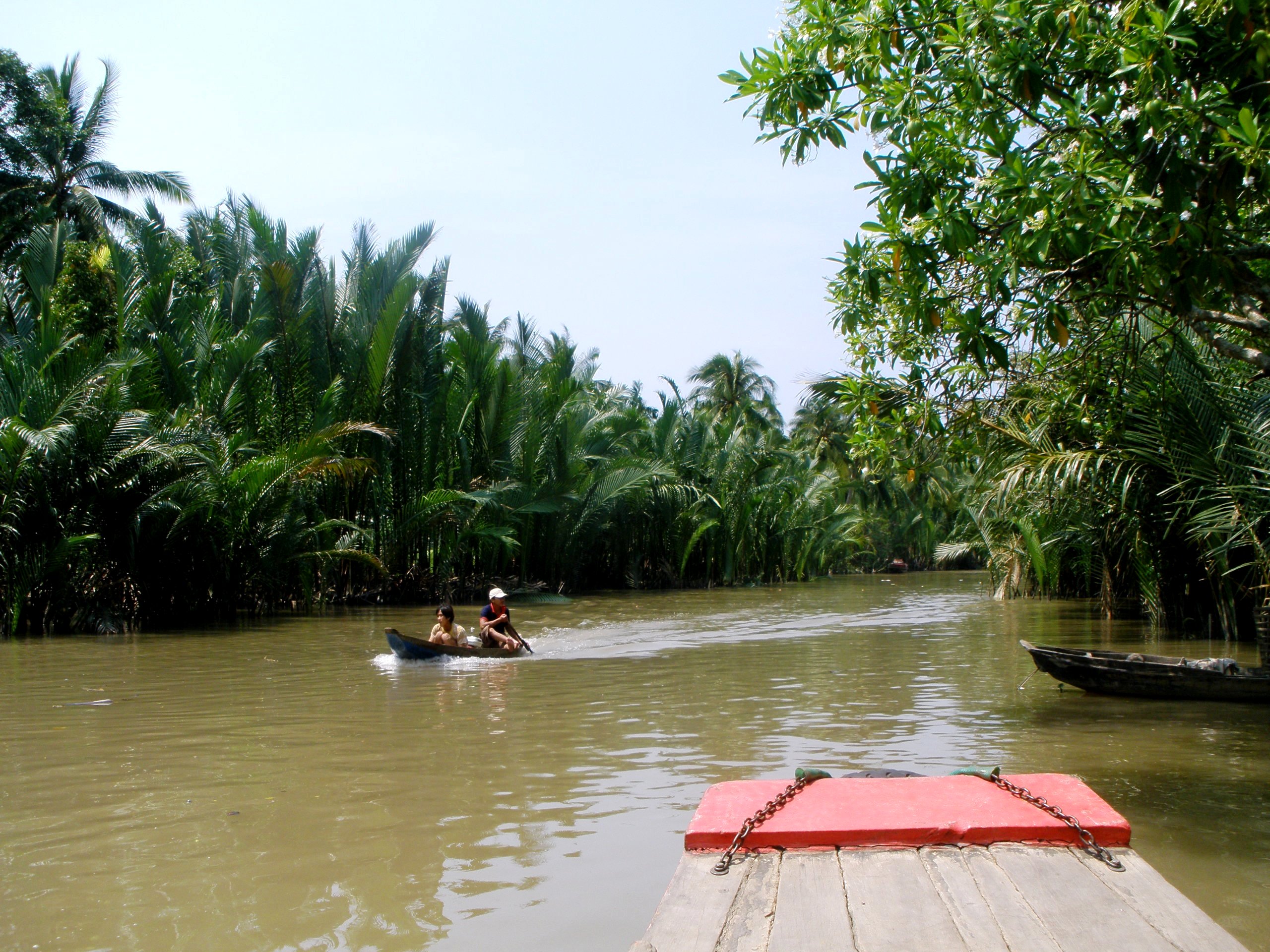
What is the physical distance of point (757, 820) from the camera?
10.4ft

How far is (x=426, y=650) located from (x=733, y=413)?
25.8 meters

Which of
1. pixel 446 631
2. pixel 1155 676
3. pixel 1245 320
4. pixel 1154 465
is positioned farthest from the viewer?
pixel 446 631

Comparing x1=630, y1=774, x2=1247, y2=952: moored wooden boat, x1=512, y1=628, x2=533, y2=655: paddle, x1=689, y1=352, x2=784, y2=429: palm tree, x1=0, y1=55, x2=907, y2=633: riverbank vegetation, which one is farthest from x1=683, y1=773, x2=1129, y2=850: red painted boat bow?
x1=689, y1=352, x2=784, y2=429: palm tree

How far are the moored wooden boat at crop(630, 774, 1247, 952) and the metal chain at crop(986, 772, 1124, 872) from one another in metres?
0.02

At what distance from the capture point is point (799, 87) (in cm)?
622

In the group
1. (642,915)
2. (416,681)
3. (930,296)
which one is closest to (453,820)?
(642,915)

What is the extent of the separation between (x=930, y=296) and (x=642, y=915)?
407 centimetres

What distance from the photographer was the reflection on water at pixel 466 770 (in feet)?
14.3

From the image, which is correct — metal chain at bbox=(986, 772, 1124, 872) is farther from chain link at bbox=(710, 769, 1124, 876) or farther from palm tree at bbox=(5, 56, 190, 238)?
palm tree at bbox=(5, 56, 190, 238)

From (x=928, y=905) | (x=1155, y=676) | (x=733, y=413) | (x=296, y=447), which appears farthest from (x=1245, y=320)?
(x=733, y=413)

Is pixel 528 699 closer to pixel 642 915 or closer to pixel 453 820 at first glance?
pixel 453 820

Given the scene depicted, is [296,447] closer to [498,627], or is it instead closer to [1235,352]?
[498,627]

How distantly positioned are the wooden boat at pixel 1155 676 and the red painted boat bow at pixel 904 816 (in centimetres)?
636

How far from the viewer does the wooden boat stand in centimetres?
896
